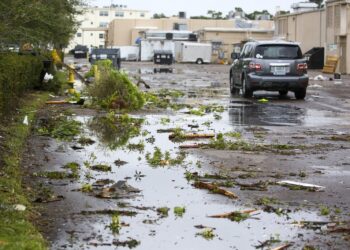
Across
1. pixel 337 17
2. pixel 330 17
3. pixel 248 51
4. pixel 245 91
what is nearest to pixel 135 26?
pixel 330 17

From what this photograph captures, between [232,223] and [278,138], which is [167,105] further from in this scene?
[232,223]

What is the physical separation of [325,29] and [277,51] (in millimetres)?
36496

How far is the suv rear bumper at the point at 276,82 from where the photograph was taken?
22.9 metres

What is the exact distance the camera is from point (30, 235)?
19.4 feet

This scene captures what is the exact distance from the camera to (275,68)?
22.9m

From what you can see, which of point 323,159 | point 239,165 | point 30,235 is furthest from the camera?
point 323,159

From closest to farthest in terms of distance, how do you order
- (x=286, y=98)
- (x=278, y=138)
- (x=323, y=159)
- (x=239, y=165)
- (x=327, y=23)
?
(x=239, y=165), (x=323, y=159), (x=278, y=138), (x=286, y=98), (x=327, y=23)

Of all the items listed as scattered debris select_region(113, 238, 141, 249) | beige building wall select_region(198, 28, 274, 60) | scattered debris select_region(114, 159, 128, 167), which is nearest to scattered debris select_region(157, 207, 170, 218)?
scattered debris select_region(113, 238, 141, 249)

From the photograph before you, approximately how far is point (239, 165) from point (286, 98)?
47.3 feet

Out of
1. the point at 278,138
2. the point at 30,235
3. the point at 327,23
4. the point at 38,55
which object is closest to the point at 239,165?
the point at 278,138

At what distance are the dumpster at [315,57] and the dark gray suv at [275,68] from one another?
38.0m

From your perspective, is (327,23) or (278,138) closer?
(278,138)

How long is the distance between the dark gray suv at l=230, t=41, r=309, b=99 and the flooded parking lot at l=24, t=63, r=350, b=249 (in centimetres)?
670

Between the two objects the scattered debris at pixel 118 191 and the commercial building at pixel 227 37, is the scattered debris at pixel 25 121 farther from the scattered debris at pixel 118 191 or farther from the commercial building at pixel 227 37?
the commercial building at pixel 227 37
